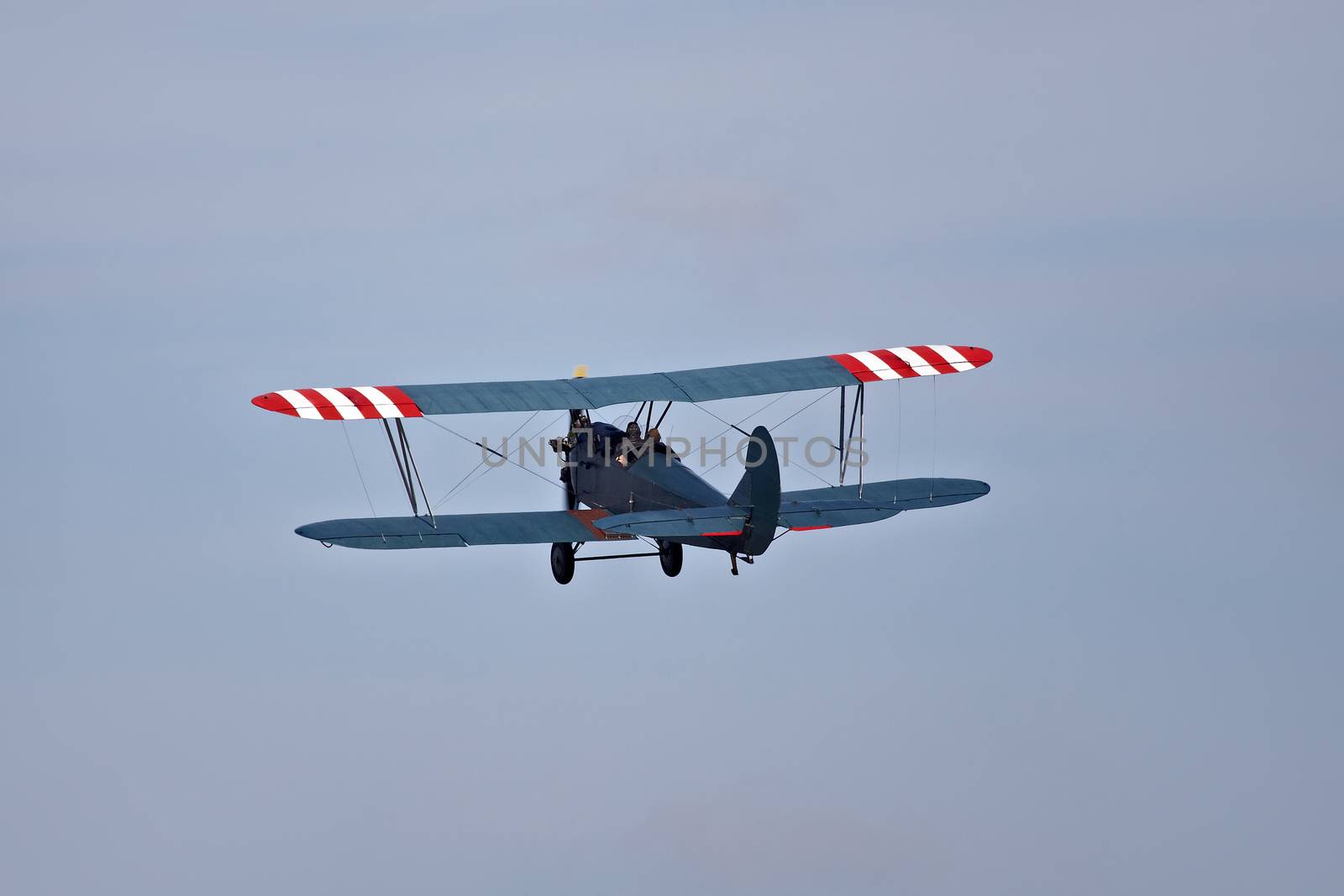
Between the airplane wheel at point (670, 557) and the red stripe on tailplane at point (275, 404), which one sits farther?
the airplane wheel at point (670, 557)

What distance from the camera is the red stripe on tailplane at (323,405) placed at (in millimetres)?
27688

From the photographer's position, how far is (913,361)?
104ft

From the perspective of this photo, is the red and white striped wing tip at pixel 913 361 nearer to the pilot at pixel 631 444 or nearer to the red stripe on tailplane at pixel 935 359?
the red stripe on tailplane at pixel 935 359

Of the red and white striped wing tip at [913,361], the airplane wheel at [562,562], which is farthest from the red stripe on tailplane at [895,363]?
the airplane wheel at [562,562]

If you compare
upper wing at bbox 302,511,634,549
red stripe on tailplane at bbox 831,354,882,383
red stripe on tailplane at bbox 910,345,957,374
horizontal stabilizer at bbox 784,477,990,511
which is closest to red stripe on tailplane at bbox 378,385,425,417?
upper wing at bbox 302,511,634,549

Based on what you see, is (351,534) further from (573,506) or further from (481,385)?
(573,506)

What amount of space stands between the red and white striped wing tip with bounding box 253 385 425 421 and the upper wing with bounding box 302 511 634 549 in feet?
4.85

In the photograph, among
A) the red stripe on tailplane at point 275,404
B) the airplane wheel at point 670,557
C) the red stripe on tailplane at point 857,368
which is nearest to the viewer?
the red stripe on tailplane at point 275,404

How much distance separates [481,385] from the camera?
29.0 m

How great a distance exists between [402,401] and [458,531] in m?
1.90

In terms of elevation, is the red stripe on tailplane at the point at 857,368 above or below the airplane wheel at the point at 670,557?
above

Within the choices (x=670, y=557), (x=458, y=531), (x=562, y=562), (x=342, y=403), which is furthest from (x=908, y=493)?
(x=342, y=403)

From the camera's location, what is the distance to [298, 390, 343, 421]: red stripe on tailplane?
90.8ft

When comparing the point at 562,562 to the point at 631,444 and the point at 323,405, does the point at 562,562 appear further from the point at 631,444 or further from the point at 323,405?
the point at 323,405
